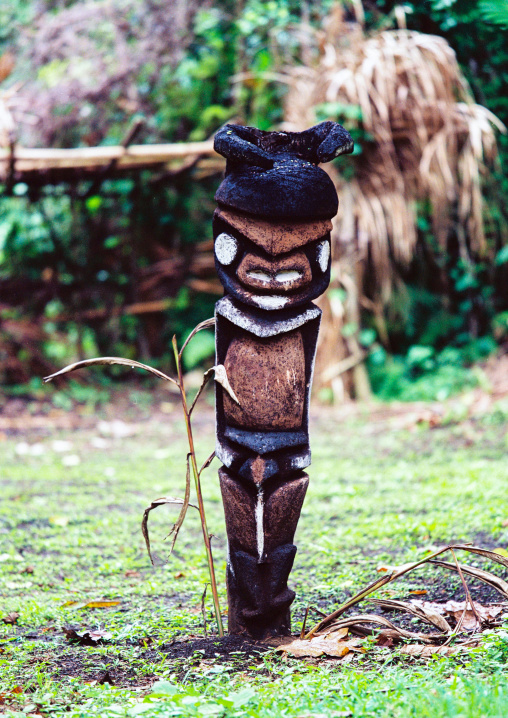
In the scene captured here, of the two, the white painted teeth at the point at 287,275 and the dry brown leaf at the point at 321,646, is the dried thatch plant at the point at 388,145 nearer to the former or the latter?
the white painted teeth at the point at 287,275

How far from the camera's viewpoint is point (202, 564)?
10.9ft

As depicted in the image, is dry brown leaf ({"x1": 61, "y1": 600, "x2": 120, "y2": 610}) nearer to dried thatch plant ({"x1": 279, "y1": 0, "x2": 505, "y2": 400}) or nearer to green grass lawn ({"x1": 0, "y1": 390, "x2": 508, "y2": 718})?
green grass lawn ({"x1": 0, "y1": 390, "x2": 508, "y2": 718})

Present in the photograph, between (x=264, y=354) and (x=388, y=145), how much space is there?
16.0 feet

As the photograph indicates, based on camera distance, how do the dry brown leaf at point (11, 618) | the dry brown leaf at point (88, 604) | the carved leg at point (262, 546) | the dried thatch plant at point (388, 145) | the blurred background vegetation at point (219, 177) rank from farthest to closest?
the blurred background vegetation at point (219, 177) < the dried thatch plant at point (388, 145) < the dry brown leaf at point (88, 604) < the dry brown leaf at point (11, 618) < the carved leg at point (262, 546)

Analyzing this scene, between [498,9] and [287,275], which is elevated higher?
[498,9]

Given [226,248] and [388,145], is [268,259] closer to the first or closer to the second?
[226,248]

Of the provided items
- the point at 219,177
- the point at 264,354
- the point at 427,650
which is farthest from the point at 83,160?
the point at 427,650

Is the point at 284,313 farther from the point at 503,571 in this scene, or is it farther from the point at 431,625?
the point at 503,571

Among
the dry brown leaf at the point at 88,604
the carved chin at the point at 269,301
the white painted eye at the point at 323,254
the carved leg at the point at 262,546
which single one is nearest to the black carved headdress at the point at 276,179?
the white painted eye at the point at 323,254

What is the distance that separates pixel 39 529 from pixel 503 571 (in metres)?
2.40

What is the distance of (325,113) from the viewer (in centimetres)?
652

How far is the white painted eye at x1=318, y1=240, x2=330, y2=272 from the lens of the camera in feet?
8.13

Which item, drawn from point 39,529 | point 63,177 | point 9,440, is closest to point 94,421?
point 9,440

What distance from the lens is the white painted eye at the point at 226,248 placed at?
7.93ft
